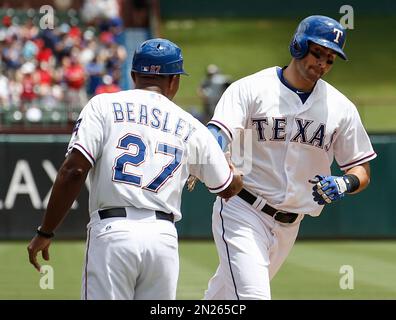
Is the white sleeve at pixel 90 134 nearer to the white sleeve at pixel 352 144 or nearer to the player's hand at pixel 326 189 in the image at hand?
the player's hand at pixel 326 189

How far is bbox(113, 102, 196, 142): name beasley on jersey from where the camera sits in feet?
18.1

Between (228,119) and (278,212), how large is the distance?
763 mm

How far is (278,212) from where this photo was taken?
6.95 m

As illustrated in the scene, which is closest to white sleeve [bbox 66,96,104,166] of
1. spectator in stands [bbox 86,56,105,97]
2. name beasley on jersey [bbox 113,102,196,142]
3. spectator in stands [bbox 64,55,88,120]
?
name beasley on jersey [bbox 113,102,196,142]

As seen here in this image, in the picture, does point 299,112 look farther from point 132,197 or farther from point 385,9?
point 385,9

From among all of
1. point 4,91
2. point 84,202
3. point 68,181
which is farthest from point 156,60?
point 4,91

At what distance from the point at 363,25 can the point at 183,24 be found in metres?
6.55

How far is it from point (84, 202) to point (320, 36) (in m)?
9.83

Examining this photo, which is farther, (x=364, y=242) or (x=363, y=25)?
(x=363, y=25)

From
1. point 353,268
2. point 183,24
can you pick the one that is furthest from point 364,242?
point 183,24

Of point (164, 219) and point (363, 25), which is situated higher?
point (164, 219)

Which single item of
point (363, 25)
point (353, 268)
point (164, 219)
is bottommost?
point (363, 25)
